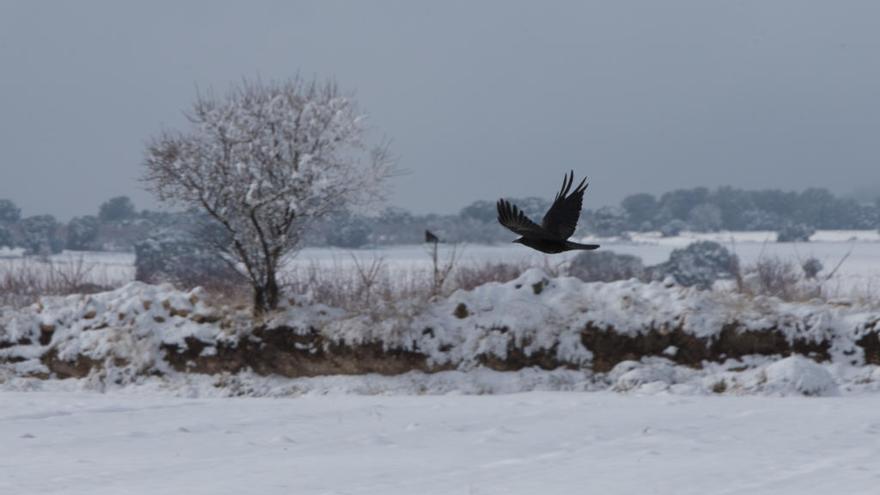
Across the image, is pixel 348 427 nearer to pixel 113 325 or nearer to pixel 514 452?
pixel 514 452

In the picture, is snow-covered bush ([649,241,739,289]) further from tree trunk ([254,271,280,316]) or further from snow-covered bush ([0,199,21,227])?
snow-covered bush ([0,199,21,227])

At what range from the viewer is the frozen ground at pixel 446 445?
843cm

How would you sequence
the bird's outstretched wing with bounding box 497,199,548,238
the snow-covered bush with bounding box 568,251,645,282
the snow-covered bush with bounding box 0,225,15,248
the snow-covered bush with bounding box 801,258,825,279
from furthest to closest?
the snow-covered bush with bounding box 0,225,15,248, the snow-covered bush with bounding box 568,251,645,282, the snow-covered bush with bounding box 801,258,825,279, the bird's outstretched wing with bounding box 497,199,548,238

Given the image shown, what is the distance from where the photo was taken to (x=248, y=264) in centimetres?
1845

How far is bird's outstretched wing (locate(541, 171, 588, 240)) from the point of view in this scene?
4527 mm

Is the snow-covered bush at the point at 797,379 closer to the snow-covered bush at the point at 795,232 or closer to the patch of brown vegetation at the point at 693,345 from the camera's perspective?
the patch of brown vegetation at the point at 693,345

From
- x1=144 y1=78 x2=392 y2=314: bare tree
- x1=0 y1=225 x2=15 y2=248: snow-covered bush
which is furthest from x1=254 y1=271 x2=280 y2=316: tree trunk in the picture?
x1=0 y1=225 x2=15 y2=248: snow-covered bush

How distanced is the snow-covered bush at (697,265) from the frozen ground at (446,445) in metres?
22.9

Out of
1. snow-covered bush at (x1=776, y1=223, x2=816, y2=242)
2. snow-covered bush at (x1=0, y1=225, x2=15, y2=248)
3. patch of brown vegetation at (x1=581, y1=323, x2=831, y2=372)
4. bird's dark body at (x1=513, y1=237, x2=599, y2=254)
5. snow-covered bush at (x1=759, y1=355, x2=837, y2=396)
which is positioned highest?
snow-covered bush at (x1=0, y1=225, x2=15, y2=248)

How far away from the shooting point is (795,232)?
55.5 metres

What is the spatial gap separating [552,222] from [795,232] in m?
54.7

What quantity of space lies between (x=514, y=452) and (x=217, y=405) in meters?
5.52

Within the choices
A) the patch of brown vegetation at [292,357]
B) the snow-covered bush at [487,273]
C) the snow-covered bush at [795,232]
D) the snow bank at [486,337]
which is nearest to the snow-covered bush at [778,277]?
the snow bank at [486,337]

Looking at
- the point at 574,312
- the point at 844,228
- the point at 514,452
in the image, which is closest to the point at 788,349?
the point at 574,312
